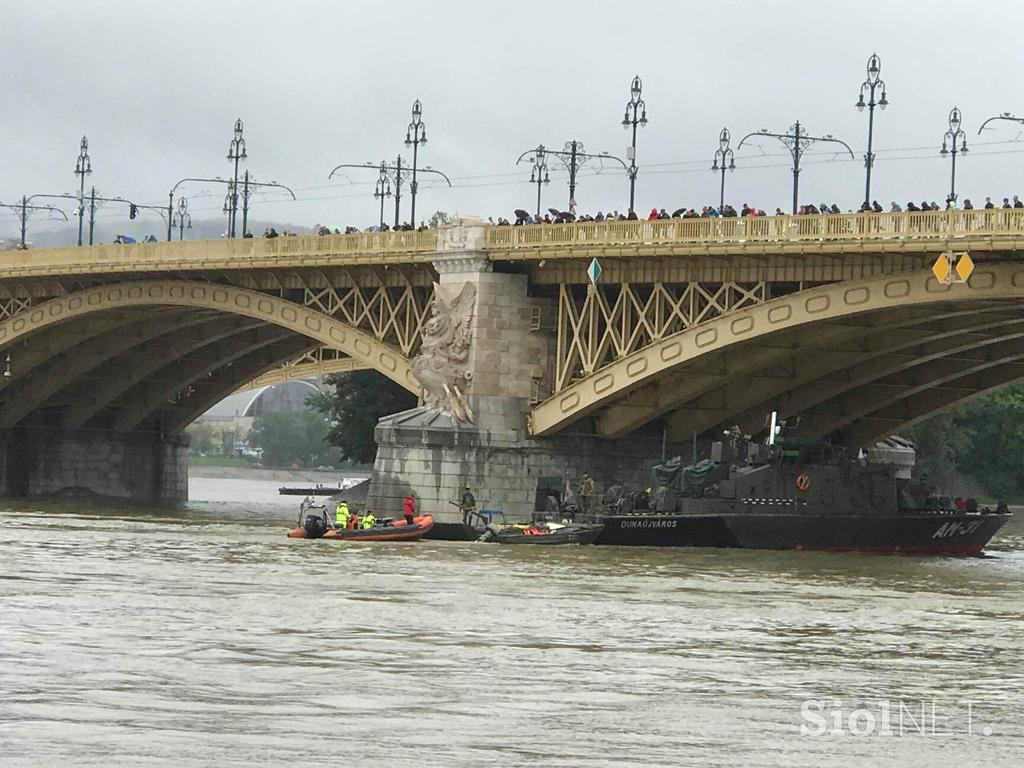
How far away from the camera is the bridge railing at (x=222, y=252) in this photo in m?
67.6

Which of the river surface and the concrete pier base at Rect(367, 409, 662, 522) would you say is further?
the concrete pier base at Rect(367, 409, 662, 522)

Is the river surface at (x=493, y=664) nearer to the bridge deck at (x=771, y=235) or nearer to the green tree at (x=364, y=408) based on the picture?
the bridge deck at (x=771, y=235)

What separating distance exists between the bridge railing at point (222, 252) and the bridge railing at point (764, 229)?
392 cm

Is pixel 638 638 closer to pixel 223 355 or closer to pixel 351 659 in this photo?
pixel 351 659

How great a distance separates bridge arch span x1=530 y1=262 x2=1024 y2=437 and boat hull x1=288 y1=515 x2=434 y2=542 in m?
6.55

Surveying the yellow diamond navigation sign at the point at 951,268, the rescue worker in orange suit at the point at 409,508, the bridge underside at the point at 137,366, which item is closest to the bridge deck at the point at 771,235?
the yellow diamond navigation sign at the point at 951,268

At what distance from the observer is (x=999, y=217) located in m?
51.1

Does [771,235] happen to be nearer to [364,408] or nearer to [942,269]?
[942,269]

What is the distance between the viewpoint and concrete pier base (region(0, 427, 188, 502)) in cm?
9744

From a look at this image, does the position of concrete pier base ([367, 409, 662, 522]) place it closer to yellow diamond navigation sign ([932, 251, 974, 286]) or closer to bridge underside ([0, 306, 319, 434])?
yellow diamond navigation sign ([932, 251, 974, 286])

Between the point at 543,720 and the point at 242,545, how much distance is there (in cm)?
3480

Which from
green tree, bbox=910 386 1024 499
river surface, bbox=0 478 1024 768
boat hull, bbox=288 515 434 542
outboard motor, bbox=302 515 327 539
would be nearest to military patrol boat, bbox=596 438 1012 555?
boat hull, bbox=288 515 434 542

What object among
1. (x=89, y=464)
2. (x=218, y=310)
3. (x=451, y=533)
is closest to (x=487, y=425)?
(x=451, y=533)

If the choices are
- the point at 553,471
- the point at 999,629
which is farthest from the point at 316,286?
the point at 999,629
